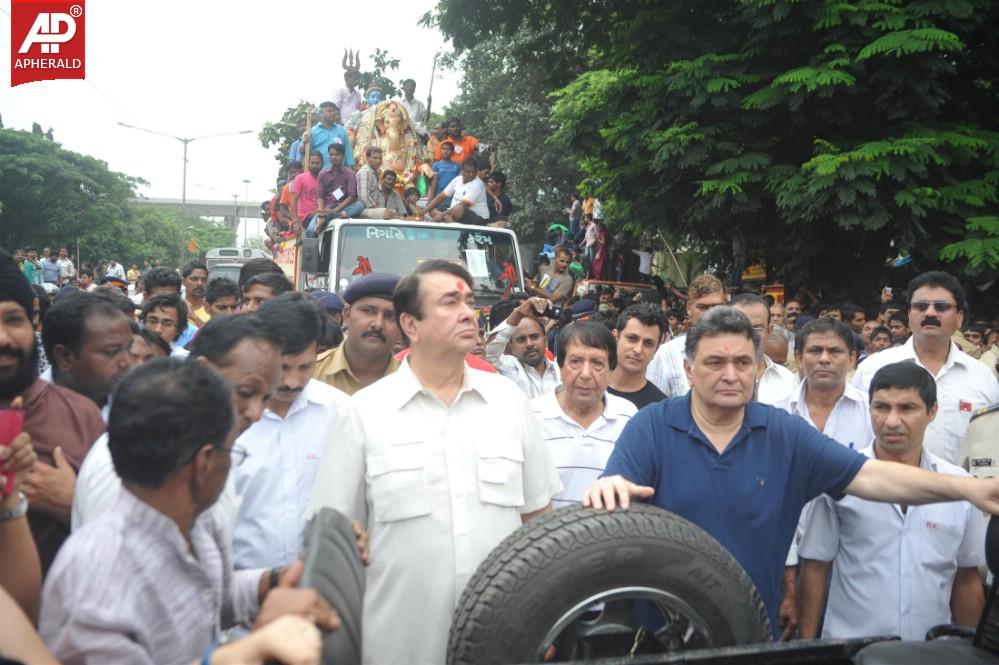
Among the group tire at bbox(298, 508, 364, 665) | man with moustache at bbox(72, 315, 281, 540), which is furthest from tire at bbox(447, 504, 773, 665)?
man with moustache at bbox(72, 315, 281, 540)

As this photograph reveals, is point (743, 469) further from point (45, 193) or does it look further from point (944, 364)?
point (45, 193)

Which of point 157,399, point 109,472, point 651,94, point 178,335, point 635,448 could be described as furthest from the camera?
point 651,94

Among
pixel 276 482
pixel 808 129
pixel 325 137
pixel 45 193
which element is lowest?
pixel 276 482

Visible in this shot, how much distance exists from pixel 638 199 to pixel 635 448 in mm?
10282

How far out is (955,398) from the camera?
4848 mm

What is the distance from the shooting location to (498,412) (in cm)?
283

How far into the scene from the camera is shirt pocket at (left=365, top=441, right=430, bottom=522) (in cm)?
263

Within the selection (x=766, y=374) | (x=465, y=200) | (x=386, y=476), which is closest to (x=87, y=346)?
(x=386, y=476)

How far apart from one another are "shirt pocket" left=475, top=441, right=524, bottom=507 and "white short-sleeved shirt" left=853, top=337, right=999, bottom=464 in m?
2.73

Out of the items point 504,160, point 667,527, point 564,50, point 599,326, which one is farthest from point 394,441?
point 504,160

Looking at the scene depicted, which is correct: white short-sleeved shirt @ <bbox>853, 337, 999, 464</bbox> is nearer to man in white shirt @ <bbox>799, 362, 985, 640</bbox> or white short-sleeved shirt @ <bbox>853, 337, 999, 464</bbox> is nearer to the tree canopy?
man in white shirt @ <bbox>799, 362, 985, 640</bbox>

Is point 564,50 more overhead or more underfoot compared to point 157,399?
more overhead

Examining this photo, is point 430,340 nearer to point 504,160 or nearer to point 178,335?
point 178,335

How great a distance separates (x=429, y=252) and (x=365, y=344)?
501cm
